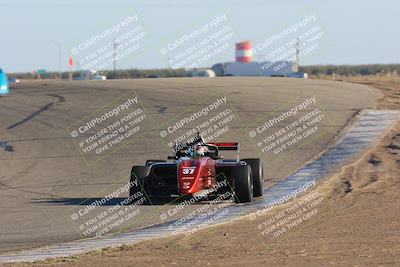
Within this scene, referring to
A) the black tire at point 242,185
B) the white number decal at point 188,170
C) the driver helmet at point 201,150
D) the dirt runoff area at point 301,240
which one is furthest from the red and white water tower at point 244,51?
the white number decal at point 188,170

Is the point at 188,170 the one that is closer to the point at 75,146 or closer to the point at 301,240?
the point at 301,240

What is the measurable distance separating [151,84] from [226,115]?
13228 millimetres

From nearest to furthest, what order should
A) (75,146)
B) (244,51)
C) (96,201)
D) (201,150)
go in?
(96,201), (201,150), (75,146), (244,51)

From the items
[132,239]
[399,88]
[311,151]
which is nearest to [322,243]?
[132,239]

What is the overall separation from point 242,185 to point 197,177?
90 cm

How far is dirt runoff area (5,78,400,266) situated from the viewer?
11.1 meters

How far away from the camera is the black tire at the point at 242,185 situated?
1755 centimetres

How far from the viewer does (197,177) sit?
17391 millimetres

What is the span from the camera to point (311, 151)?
25.7 meters

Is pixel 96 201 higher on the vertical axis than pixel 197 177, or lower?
lower

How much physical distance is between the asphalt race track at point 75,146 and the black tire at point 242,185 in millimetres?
936

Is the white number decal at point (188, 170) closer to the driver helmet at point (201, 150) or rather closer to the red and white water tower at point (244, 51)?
the driver helmet at point (201, 150)

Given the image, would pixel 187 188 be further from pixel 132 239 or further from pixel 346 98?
pixel 346 98

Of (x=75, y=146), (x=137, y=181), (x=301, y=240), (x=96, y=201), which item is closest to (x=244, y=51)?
(x=75, y=146)
